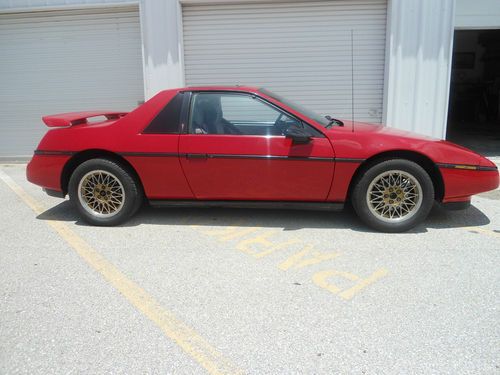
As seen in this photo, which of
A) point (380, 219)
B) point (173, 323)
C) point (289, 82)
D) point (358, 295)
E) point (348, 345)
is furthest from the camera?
point (289, 82)

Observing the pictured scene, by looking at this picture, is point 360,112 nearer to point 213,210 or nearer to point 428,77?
point 428,77

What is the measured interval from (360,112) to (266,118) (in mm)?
4189

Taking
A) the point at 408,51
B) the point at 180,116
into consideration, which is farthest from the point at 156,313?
the point at 408,51

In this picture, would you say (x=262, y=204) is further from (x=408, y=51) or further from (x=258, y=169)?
(x=408, y=51)

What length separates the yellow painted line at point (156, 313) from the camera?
224cm

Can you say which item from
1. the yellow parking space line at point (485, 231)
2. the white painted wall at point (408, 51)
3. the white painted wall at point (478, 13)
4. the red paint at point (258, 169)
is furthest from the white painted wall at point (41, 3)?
the yellow parking space line at point (485, 231)

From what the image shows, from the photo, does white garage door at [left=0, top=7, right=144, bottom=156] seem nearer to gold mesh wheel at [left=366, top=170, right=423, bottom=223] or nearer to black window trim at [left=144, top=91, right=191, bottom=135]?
black window trim at [left=144, top=91, right=191, bottom=135]

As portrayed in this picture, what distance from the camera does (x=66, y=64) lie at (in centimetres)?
818

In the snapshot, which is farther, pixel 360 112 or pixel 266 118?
pixel 360 112

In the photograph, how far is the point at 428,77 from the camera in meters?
7.29

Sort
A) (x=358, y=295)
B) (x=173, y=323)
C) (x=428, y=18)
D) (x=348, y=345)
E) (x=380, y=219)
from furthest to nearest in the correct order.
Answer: (x=428, y=18) < (x=380, y=219) < (x=358, y=295) < (x=173, y=323) < (x=348, y=345)

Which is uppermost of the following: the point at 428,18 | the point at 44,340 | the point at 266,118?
the point at 428,18

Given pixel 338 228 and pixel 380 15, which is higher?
pixel 380 15

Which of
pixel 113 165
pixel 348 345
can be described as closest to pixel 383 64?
pixel 113 165
